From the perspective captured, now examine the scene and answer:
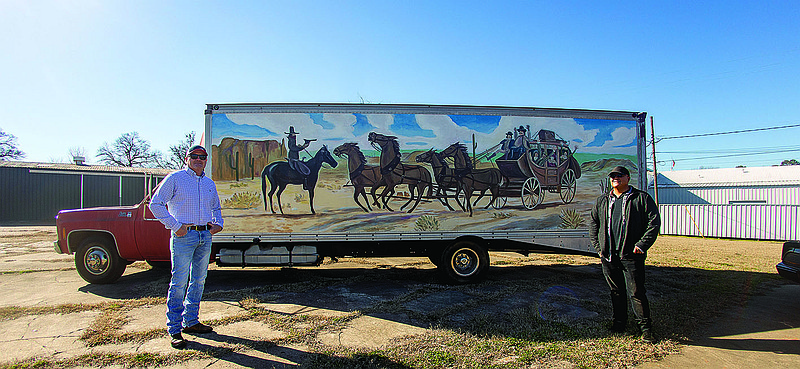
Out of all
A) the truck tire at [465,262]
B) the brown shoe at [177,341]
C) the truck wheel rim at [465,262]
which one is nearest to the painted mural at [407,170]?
the truck tire at [465,262]

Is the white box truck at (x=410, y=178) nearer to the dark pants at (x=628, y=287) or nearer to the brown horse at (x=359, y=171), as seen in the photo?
the brown horse at (x=359, y=171)

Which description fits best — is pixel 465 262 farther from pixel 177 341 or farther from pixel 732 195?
pixel 732 195

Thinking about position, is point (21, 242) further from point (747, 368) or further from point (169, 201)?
point (747, 368)

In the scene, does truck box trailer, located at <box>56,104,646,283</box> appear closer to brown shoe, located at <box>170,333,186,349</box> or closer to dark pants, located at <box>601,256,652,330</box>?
dark pants, located at <box>601,256,652,330</box>

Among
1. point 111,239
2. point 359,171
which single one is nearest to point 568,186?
point 359,171

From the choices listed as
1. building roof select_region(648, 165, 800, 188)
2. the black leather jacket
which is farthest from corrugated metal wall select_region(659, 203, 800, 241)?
the black leather jacket

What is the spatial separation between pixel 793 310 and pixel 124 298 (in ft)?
30.0

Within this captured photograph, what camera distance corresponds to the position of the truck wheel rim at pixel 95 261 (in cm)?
612

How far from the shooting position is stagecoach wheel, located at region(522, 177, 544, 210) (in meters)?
6.06

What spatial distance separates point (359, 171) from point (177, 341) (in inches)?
125

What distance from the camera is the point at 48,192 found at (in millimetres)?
21531

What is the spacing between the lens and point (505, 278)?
6.62 metres

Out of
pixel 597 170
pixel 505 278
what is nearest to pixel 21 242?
pixel 505 278

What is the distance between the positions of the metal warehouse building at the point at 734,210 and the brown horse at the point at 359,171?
56.3 feet
